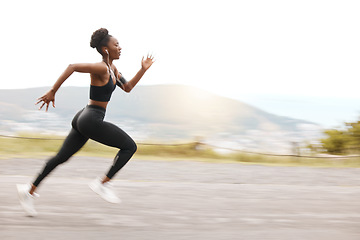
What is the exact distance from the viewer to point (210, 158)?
10.5 metres

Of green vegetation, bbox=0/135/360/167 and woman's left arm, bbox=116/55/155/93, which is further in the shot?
green vegetation, bbox=0/135/360/167

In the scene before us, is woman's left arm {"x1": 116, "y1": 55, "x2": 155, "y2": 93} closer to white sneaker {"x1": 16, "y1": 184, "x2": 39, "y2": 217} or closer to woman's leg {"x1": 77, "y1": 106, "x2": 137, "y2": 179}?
woman's leg {"x1": 77, "y1": 106, "x2": 137, "y2": 179}

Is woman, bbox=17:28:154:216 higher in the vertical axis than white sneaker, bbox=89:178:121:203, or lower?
higher

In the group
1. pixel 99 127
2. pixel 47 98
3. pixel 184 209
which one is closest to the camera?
pixel 47 98

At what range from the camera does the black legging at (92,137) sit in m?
3.97

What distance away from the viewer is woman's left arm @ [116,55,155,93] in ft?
14.4

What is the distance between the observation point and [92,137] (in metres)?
4.04

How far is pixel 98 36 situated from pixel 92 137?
908 mm

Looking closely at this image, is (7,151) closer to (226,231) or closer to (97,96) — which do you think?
(97,96)

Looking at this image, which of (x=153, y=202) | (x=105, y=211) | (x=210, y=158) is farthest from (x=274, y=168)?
(x=105, y=211)

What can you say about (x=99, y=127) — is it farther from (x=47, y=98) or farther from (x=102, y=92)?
(x=47, y=98)

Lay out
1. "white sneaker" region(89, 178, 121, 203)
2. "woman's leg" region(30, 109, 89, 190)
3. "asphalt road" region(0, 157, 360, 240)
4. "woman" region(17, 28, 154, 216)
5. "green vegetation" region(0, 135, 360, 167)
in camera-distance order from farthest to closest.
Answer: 1. "green vegetation" region(0, 135, 360, 167)
2. "white sneaker" region(89, 178, 121, 203)
3. "woman's leg" region(30, 109, 89, 190)
4. "woman" region(17, 28, 154, 216)
5. "asphalt road" region(0, 157, 360, 240)

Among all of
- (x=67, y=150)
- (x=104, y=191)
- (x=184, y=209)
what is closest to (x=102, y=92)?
(x=67, y=150)

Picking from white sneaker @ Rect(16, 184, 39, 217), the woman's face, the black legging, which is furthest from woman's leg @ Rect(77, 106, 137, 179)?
white sneaker @ Rect(16, 184, 39, 217)
